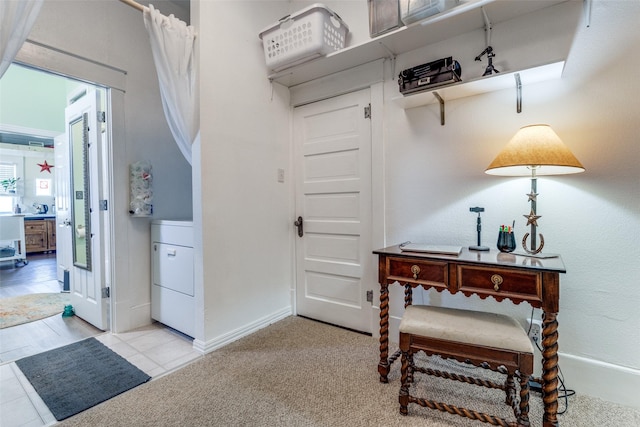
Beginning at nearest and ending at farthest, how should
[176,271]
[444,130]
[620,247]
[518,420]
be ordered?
[518,420]
[620,247]
[444,130]
[176,271]

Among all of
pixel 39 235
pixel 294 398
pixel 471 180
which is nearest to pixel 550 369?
pixel 471 180

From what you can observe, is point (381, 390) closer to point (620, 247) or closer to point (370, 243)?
point (370, 243)

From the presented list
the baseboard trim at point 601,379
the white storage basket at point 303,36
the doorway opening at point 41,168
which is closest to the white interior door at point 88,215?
the doorway opening at point 41,168

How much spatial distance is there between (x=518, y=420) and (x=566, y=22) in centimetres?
200

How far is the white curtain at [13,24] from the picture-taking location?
1103 millimetres

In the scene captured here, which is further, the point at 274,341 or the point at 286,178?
the point at 286,178

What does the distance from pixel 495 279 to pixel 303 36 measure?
1.93m

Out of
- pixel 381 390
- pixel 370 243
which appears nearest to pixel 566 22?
pixel 370 243

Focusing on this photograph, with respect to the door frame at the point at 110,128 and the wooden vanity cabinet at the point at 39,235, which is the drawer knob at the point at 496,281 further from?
the wooden vanity cabinet at the point at 39,235

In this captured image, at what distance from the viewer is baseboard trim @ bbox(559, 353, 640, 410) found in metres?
1.44

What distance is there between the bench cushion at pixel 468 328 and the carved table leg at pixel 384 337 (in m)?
0.21

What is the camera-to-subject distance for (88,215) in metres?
2.57

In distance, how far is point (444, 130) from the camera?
1.96 meters

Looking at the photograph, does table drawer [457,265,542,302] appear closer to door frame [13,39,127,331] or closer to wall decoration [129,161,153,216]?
wall decoration [129,161,153,216]
